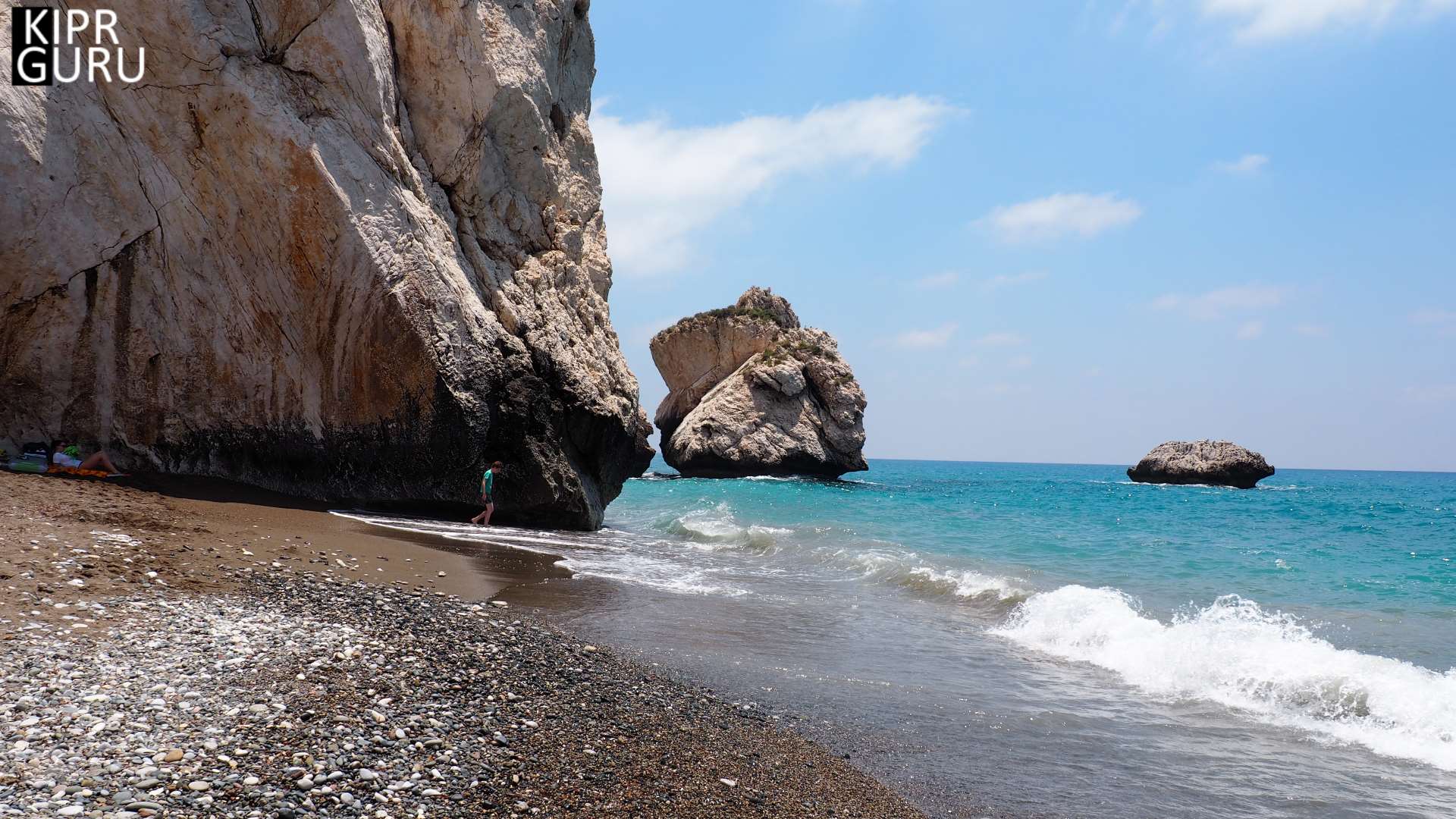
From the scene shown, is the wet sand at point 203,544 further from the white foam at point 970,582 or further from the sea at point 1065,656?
the white foam at point 970,582

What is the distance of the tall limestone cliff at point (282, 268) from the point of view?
13.1 meters

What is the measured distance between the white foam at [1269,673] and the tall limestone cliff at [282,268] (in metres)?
10.7

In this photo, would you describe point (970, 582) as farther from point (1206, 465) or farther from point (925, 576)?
point (1206, 465)

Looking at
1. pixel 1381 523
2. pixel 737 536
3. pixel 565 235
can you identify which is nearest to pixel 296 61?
pixel 565 235

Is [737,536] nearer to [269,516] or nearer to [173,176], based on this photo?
[269,516]

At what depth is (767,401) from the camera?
5406 cm

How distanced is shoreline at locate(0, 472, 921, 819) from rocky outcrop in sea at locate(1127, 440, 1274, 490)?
204ft

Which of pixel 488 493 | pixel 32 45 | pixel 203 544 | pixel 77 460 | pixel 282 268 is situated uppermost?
pixel 32 45

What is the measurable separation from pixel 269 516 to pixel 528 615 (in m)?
6.14

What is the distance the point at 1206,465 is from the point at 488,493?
57.8 m

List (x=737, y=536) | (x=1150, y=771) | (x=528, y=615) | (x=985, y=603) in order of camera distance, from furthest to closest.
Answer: (x=737, y=536)
(x=985, y=603)
(x=528, y=615)
(x=1150, y=771)

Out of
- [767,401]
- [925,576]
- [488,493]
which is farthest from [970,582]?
[767,401]

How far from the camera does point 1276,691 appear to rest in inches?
292

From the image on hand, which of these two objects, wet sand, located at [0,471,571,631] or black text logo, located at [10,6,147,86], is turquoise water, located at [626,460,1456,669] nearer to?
wet sand, located at [0,471,571,631]
